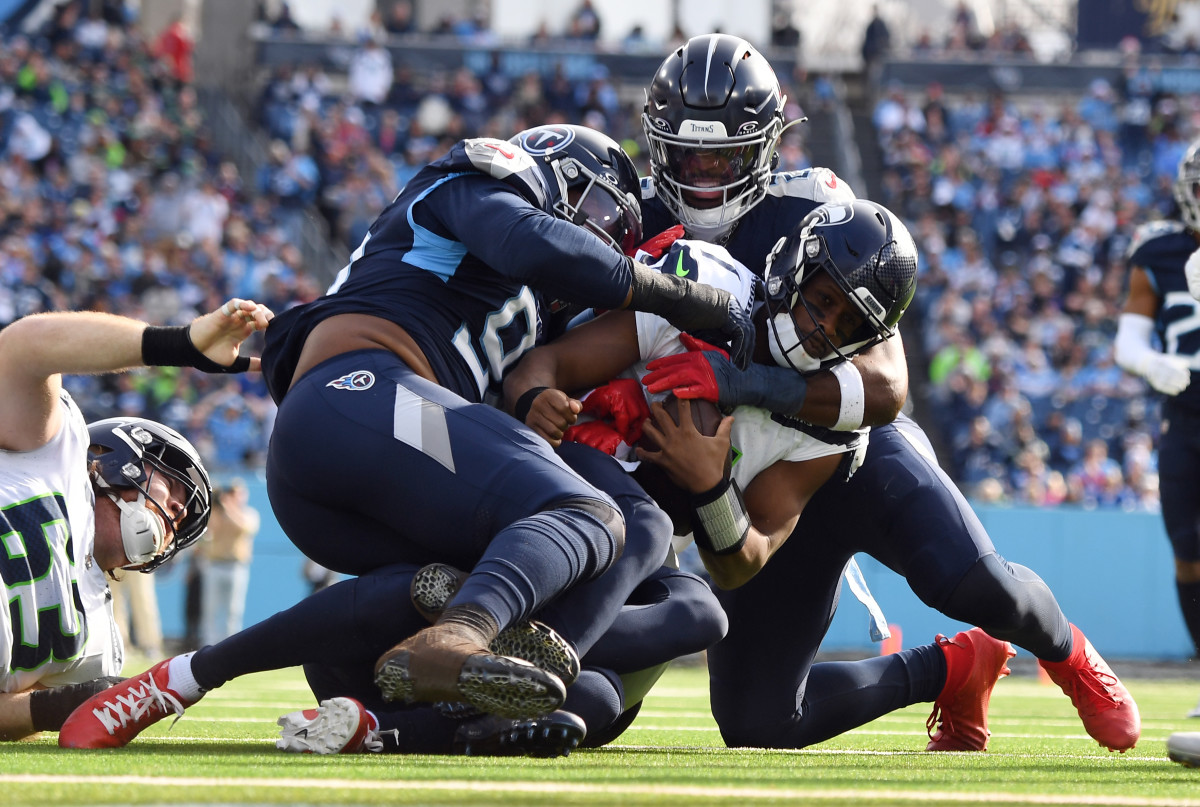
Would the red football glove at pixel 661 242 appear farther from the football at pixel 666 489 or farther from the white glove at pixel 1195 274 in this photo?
the white glove at pixel 1195 274

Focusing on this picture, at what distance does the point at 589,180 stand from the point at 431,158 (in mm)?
14889

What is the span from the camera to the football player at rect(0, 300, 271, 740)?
3.63m

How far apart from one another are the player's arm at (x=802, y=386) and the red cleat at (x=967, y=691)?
2.61 ft

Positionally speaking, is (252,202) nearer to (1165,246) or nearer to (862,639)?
(862,639)

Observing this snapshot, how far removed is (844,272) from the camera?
3.87m

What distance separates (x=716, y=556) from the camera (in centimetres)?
382

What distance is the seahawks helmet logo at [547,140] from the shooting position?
12.8ft

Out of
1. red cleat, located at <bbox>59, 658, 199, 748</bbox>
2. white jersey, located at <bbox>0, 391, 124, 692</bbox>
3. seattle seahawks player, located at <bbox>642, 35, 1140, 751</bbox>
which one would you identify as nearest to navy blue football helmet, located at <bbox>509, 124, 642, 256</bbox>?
seattle seahawks player, located at <bbox>642, 35, 1140, 751</bbox>

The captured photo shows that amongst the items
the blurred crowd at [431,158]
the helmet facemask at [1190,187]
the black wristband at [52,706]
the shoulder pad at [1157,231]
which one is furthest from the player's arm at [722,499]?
the blurred crowd at [431,158]

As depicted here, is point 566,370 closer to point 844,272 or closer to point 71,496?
point 844,272

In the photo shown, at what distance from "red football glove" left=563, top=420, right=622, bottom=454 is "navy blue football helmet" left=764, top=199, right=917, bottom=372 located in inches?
18.8

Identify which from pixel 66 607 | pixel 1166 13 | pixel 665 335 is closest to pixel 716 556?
pixel 665 335

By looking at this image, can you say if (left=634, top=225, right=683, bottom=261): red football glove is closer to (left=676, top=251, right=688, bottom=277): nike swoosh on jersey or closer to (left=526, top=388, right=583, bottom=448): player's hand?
(left=676, top=251, right=688, bottom=277): nike swoosh on jersey

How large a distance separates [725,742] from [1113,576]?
9536mm
